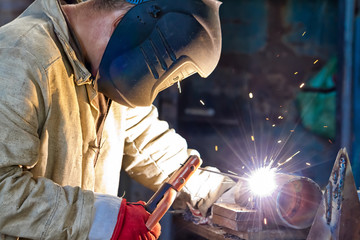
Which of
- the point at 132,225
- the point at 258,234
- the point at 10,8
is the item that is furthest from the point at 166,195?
the point at 10,8

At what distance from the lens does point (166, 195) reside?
69.7 inches

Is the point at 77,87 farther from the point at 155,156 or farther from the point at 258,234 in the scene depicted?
the point at 258,234

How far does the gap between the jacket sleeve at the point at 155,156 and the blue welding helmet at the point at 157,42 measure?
636 millimetres

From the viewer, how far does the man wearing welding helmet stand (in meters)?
1.54

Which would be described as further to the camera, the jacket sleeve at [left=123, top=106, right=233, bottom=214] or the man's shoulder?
the jacket sleeve at [left=123, top=106, right=233, bottom=214]

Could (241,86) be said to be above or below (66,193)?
above

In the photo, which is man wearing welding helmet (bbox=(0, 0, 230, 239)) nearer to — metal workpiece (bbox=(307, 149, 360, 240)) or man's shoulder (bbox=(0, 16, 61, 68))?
man's shoulder (bbox=(0, 16, 61, 68))

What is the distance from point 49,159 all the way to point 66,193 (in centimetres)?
21

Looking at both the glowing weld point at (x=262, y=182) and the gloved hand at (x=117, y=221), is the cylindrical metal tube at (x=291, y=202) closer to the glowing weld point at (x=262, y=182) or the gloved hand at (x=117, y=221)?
the glowing weld point at (x=262, y=182)

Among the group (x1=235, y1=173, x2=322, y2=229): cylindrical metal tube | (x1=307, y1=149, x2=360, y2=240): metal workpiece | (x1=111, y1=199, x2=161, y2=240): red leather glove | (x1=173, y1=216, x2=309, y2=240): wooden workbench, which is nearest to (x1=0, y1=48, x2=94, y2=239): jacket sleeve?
(x1=111, y1=199, x2=161, y2=240): red leather glove

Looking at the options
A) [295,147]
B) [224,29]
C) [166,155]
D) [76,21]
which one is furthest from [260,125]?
[76,21]

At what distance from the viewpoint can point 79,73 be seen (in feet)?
5.86

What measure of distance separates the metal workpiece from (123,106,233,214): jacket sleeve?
31.2 inches

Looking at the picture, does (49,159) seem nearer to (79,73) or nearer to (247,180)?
(79,73)
